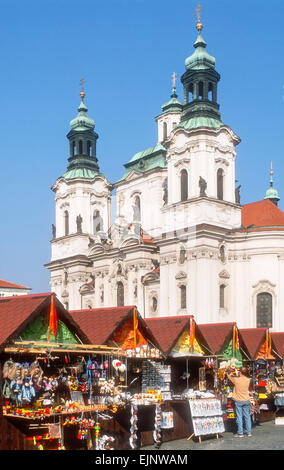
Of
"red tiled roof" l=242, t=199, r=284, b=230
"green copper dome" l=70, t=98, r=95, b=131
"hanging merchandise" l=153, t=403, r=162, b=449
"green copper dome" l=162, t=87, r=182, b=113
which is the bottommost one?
"hanging merchandise" l=153, t=403, r=162, b=449

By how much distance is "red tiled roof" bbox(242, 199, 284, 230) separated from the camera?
46938 millimetres

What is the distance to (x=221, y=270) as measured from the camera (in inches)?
1780

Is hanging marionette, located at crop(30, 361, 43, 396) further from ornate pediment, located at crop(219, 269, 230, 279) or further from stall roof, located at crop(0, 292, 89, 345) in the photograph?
ornate pediment, located at crop(219, 269, 230, 279)

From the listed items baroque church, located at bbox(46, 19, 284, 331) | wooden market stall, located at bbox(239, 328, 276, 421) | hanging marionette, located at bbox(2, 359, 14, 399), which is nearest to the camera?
hanging marionette, located at bbox(2, 359, 14, 399)

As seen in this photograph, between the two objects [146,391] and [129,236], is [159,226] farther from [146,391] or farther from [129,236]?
[146,391]

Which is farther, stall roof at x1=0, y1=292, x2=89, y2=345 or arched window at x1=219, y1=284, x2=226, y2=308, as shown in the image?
arched window at x1=219, y1=284, x2=226, y2=308

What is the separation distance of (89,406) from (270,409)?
10070 millimetres

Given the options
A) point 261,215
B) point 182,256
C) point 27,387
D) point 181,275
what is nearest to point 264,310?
point 181,275

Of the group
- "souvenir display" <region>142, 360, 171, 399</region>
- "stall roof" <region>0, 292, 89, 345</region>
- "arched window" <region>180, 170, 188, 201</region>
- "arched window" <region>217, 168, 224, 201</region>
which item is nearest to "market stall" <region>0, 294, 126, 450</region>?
"stall roof" <region>0, 292, 89, 345</region>

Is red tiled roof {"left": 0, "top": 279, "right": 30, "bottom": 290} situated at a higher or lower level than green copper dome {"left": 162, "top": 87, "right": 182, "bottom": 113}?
lower

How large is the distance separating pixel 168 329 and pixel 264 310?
27.0 metres

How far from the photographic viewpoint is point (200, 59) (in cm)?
4831

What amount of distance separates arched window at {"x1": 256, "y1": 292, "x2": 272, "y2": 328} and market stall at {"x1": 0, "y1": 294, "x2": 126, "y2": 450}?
29636 millimetres

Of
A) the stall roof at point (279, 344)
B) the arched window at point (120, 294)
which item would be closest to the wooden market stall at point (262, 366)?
the stall roof at point (279, 344)
